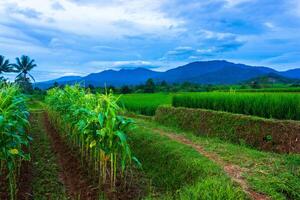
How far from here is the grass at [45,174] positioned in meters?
6.08

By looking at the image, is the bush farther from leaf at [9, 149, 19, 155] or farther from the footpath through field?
leaf at [9, 149, 19, 155]

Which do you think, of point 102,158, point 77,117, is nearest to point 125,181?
point 102,158

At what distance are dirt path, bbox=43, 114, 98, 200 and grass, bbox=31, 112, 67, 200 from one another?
127 millimetres

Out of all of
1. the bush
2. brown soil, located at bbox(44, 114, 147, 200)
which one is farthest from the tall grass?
brown soil, located at bbox(44, 114, 147, 200)

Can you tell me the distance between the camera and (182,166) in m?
6.71

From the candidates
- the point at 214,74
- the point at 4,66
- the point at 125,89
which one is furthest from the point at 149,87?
the point at 214,74

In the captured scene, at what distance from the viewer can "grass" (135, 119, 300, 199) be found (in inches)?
201

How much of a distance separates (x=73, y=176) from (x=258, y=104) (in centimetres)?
499

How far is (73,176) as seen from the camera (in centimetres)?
708

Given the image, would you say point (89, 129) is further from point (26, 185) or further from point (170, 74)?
point (170, 74)

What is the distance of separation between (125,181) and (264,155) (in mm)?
2699

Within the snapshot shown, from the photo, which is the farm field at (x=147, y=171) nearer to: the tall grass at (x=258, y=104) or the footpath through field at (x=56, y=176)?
the footpath through field at (x=56, y=176)

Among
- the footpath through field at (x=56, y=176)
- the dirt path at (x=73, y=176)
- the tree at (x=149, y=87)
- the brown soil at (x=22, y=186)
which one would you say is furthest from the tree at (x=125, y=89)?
the brown soil at (x=22, y=186)

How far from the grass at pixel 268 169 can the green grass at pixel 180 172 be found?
42cm
